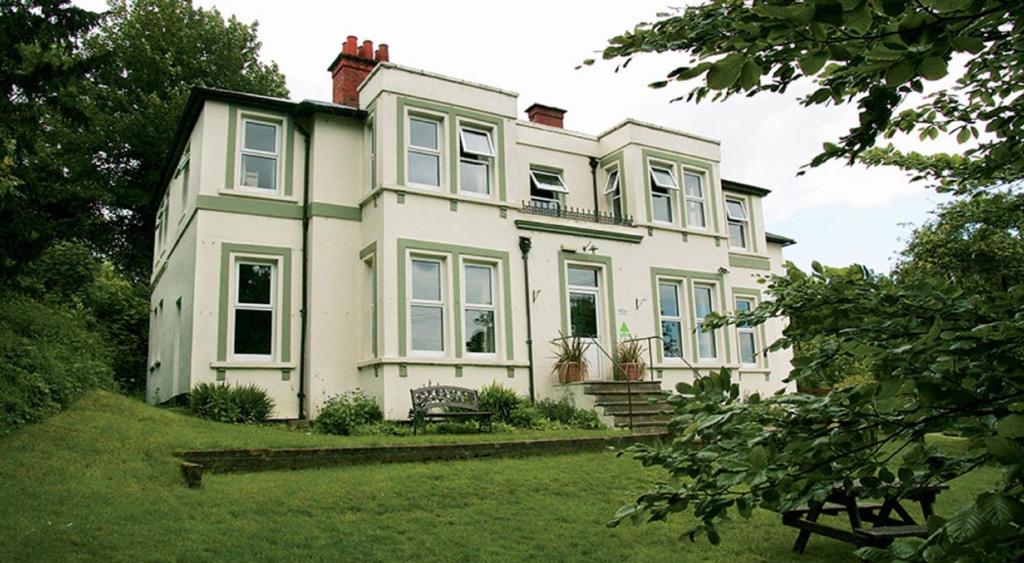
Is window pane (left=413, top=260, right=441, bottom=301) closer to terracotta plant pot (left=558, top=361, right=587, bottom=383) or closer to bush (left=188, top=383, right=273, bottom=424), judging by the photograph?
terracotta plant pot (left=558, top=361, right=587, bottom=383)

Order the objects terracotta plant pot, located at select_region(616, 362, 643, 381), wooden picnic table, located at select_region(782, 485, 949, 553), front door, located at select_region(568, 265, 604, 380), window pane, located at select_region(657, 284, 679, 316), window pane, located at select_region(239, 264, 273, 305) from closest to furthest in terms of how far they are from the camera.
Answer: wooden picnic table, located at select_region(782, 485, 949, 553)
window pane, located at select_region(239, 264, 273, 305)
terracotta plant pot, located at select_region(616, 362, 643, 381)
front door, located at select_region(568, 265, 604, 380)
window pane, located at select_region(657, 284, 679, 316)

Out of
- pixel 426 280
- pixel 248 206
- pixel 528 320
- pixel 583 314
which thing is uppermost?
pixel 248 206

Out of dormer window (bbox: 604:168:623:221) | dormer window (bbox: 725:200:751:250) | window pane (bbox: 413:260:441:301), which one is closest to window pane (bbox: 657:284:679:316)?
dormer window (bbox: 604:168:623:221)

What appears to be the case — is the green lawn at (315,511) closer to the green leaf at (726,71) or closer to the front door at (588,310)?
the green leaf at (726,71)

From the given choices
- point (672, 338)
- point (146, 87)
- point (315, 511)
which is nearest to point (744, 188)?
point (672, 338)

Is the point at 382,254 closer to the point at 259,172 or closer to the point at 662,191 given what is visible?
the point at 259,172

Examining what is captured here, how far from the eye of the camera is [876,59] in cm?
150

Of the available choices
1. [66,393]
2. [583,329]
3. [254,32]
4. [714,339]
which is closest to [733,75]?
[66,393]

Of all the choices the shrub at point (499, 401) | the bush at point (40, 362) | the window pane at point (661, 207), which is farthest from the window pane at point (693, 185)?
the bush at point (40, 362)

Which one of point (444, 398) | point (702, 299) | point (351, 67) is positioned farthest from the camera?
point (702, 299)

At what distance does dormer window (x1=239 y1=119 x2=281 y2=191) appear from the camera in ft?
46.7

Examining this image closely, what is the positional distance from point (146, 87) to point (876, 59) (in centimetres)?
2785

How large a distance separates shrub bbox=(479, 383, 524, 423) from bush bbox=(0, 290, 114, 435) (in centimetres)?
634

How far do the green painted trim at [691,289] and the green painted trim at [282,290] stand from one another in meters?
8.00
